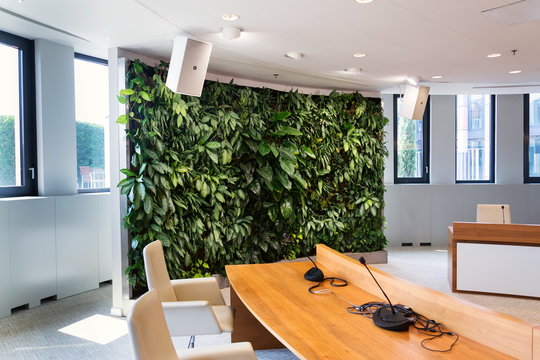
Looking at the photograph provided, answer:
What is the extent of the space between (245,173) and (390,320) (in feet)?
12.7

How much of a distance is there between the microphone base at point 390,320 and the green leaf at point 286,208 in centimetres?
389

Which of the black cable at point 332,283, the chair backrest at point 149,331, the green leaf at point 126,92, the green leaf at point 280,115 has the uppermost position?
the green leaf at point 126,92

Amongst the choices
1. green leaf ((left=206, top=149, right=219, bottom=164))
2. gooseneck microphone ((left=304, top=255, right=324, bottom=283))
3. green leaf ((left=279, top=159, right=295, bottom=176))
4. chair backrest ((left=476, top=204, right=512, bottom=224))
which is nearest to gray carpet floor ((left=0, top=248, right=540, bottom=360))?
gooseneck microphone ((left=304, top=255, right=324, bottom=283))

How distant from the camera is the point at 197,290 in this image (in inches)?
130

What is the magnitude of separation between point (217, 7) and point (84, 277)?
3.77 m

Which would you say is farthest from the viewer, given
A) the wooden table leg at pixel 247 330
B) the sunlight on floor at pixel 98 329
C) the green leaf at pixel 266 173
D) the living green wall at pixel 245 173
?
the green leaf at pixel 266 173

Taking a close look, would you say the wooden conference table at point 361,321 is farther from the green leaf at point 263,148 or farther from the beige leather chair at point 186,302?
the green leaf at point 263,148

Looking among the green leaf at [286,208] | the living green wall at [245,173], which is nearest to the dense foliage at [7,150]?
the living green wall at [245,173]

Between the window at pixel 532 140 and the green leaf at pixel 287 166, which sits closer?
the green leaf at pixel 287 166

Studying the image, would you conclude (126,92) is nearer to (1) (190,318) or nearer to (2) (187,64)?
(2) (187,64)

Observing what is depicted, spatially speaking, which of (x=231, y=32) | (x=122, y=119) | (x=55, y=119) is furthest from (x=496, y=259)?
(x=55, y=119)

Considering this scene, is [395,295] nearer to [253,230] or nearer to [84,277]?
[253,230]

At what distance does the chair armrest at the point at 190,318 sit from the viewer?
2762 millimetres

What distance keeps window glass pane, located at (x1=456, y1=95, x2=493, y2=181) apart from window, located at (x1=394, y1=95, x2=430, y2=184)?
71 cm
